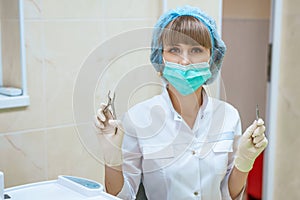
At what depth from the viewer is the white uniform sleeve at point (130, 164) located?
1.13 meters

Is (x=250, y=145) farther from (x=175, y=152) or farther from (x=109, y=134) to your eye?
(x=109, y=134)

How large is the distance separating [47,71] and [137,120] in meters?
0.31

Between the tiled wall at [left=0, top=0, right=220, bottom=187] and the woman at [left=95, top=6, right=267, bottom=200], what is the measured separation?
14cm

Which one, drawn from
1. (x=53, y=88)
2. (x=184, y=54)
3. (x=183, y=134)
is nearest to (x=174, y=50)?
(x=184, y=54)

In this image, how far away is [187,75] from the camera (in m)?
1.08

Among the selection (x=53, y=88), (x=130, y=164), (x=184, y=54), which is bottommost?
(x=130, y=164)

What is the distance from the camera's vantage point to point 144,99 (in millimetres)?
1185

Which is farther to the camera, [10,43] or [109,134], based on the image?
[10,43]

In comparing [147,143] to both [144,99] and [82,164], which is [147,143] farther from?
[82,164]

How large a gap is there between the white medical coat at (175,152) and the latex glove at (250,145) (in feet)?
0.11

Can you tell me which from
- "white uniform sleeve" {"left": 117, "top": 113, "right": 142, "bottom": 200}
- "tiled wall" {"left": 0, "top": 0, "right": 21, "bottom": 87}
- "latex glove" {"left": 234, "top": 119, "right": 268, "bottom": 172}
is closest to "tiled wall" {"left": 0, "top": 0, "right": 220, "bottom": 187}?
"tiled wall" {"left": 0, "top": 0, "right": 21, "bottom": 87}

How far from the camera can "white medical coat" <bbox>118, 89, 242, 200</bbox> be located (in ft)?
3.76

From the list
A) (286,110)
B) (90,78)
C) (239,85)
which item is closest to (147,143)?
(90,78)

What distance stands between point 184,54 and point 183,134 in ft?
0.63
